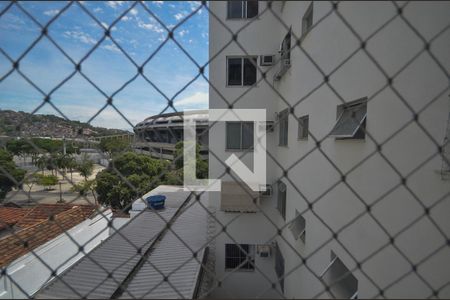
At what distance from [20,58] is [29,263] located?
4198 mm

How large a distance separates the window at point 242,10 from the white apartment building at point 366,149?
3.86 ft

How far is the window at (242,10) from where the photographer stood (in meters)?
5.05

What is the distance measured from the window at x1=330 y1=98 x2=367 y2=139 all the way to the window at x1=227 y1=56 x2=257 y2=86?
312cm

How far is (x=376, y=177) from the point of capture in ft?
5.70

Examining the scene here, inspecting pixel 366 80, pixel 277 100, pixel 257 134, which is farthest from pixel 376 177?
pixel 277 100

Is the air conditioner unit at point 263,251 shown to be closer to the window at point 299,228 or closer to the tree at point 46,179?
the window at point 299,228

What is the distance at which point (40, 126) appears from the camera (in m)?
1.24

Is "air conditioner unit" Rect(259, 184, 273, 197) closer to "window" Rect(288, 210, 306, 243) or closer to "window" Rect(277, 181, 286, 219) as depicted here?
"window" Rect(277, 181, 286, 219)

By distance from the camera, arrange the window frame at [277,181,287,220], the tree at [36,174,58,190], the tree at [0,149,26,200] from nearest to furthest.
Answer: the tree at [0,149,26,200] < the tree at [36,174,58,190] < the window frame at [277,181,287,220]

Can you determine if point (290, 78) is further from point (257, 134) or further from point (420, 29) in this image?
point (420, 29)

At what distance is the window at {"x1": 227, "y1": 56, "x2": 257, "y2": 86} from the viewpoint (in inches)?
204

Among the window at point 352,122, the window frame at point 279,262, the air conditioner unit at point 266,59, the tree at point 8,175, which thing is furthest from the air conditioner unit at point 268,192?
the tree at point 8,175

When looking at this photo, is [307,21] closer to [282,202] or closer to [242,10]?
[242,10]

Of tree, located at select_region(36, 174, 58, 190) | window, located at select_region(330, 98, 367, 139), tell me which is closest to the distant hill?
tree, located at select_region(36, 174, 58, 190)
